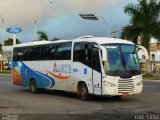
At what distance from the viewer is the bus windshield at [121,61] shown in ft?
65.9

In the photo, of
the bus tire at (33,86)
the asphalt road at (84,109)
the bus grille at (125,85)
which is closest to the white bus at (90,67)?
the bus grille at (125,85)

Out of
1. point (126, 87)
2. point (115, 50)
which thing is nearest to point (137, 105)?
point (126, 87)

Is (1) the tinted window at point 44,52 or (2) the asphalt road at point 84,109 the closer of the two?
(2) the asphalt road at point 84,109

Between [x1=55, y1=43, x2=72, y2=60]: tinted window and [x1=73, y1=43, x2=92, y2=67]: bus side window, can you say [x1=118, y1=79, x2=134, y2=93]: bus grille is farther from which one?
[x1=55, y1=43, x2=72, y2=60]: tinted window

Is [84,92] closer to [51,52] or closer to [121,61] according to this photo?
[121,61]

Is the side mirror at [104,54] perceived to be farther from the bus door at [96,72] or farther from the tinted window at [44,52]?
the tinted window at [44,52]

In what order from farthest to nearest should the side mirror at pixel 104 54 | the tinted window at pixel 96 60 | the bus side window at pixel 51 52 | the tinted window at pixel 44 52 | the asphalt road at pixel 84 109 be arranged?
the bus side window at pixel 51 52 → the tinted window at pixel 44 52 → the tinted window at pixel 96 60 → the side mirror at pixel 104 54 → the asphalt road at pixel 84 109

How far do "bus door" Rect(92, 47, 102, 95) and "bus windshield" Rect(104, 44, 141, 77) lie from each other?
406mm

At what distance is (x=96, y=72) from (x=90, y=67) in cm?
57

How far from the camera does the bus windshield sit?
2008 centimetres

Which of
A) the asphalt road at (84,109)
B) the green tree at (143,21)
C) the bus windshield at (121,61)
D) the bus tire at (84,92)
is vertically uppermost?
the green tree at (143,21)

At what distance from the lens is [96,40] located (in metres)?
20.9

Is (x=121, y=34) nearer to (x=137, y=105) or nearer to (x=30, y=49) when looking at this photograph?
(x=30, y=49)

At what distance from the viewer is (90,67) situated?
20953mm
